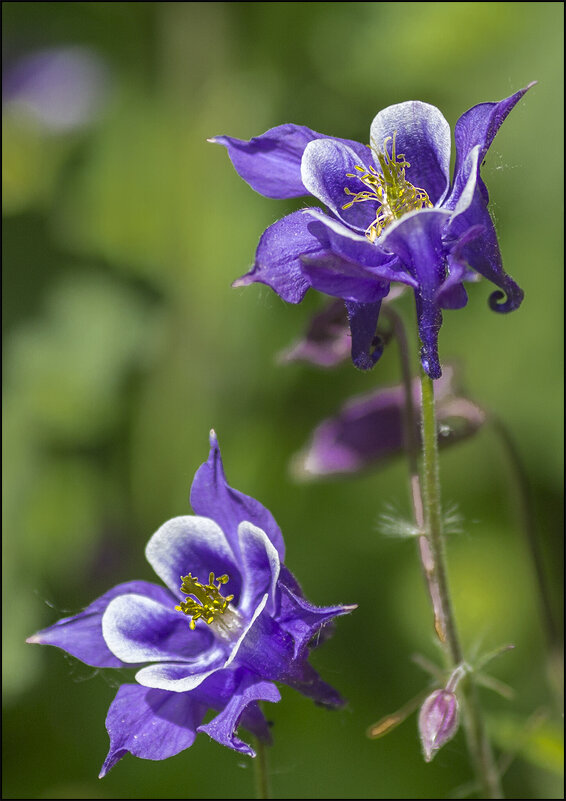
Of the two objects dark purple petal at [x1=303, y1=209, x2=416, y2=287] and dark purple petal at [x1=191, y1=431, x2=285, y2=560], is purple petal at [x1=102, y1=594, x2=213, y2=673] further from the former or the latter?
dark purple petal at [x1=303, y1=209, x2=416, y2=287]

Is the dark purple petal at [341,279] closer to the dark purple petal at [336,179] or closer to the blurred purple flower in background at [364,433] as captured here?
the dark purple petal at [336,179]

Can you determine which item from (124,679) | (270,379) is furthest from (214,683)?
(270,379)

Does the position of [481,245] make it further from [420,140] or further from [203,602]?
[203,602]

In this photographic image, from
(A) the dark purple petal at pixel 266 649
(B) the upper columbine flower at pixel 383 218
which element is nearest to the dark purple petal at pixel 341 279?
(B) the upper columbine flower at pixel 383 218

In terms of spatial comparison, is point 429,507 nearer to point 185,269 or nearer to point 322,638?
point 322,638

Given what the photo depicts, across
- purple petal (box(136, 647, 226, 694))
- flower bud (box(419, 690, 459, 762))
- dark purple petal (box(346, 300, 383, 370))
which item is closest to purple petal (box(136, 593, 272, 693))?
purple petal (box(136, 647, 226, 694))

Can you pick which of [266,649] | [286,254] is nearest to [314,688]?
[266,649]
